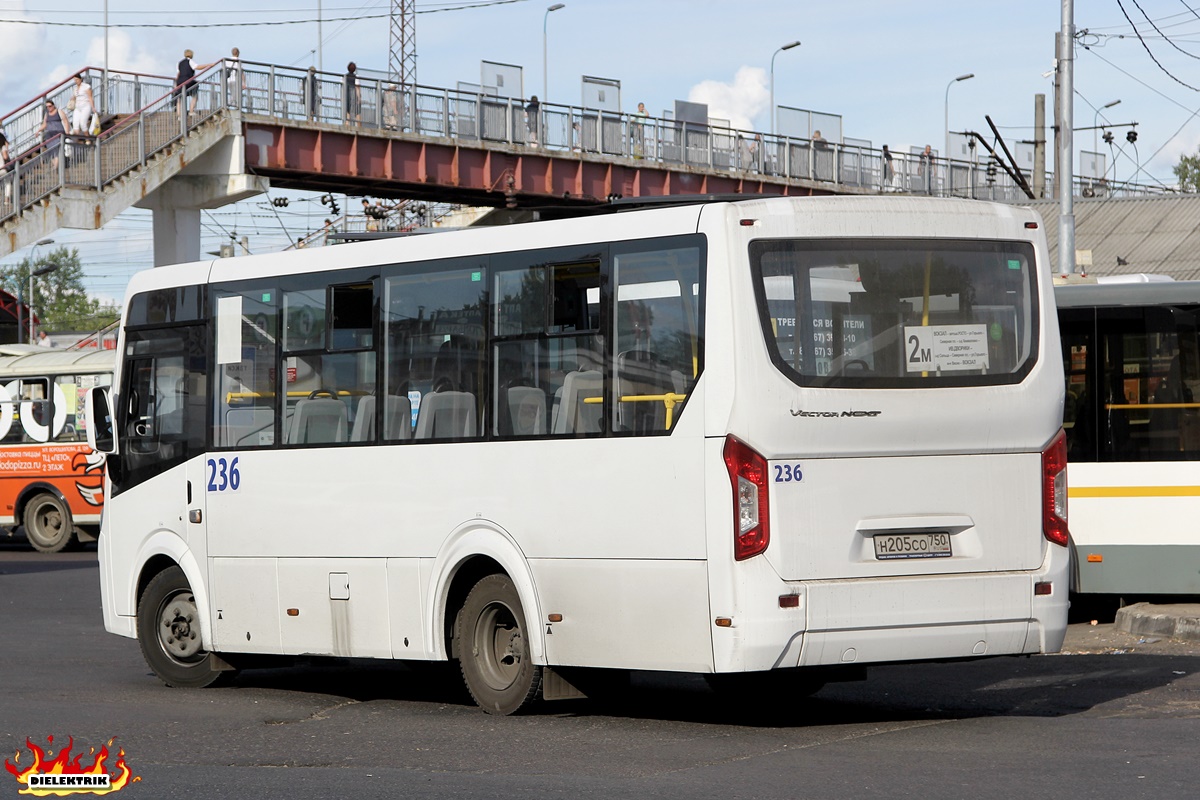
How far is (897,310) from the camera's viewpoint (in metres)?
9.41

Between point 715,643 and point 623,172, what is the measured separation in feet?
123

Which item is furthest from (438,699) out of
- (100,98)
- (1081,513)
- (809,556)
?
(100,98)

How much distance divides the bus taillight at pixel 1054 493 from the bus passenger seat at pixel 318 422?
4.25 metres

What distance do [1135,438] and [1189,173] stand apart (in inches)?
4400

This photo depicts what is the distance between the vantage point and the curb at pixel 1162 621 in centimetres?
1417

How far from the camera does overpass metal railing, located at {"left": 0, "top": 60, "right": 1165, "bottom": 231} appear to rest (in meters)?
37.8

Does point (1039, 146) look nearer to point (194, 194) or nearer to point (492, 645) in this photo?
point (194, 194)

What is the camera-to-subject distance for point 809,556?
9.05 meters

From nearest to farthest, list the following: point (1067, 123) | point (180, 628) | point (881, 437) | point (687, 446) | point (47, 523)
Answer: point (687, 446) → point (881, 437) → point (180, 628) → point (1067, 123) → point (47, 523)

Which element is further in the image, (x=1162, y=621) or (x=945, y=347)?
(x=1162, y=621)

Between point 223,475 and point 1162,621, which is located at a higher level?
point 223,475

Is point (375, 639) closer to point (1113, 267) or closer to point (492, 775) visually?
point (492, 775)

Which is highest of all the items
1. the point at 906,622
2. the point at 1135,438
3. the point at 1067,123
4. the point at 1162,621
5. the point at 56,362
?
the point at 1067,123

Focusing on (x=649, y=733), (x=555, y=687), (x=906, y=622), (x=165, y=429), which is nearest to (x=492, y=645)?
(x=555, y=687)
